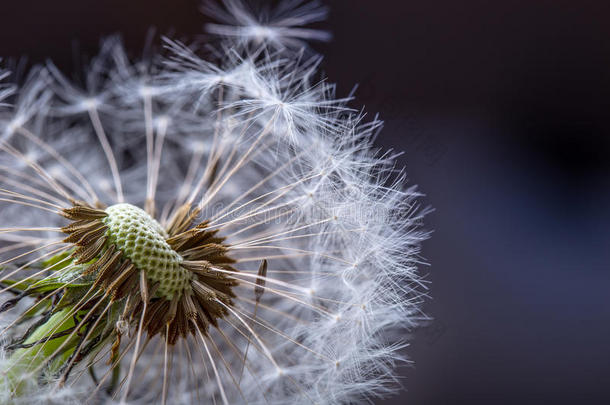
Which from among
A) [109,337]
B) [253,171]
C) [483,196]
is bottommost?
[109,337]

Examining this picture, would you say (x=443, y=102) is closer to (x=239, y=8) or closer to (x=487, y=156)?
(x=487, y=156)

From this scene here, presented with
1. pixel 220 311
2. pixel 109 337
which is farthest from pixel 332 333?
pixel 109 337

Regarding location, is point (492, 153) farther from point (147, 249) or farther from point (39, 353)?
point (39, 353)

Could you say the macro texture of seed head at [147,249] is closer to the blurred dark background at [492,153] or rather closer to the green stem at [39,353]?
the green stem at [39,353]

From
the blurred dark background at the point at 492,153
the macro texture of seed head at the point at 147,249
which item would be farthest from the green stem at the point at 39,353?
the blurred dark background at the point at 492,153

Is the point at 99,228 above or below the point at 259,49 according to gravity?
below

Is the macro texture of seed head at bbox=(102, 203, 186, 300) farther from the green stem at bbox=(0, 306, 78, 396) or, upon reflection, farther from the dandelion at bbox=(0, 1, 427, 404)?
the green stem at bbox=(0, 306, 78, 396)

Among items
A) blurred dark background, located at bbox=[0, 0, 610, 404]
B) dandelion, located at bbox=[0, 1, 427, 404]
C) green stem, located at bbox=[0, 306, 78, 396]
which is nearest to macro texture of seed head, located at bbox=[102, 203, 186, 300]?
dandelion, located at bbox=[0, 1, 427, 404]
